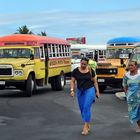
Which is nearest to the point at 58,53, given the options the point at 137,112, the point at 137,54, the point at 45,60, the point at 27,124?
the point at 45,60

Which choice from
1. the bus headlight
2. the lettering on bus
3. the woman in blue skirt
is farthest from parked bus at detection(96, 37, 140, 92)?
the woman in blue skirt

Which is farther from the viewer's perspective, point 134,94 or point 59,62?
point 59,62

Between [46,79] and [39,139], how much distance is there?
1383 centimetres

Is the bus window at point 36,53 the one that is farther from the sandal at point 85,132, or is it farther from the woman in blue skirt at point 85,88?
the sandal at point 85,132

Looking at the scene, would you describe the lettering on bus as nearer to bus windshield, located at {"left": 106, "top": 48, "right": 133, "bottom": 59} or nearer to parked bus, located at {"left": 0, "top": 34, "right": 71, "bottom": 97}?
parked bus, located at {"left": 0, "top": 34, "right": 71, "bottom": 97}

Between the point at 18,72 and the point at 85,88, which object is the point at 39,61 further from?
the point at 85,88

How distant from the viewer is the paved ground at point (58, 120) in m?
11.6

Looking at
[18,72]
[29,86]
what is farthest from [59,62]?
[18,72]

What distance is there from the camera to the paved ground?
11.6m

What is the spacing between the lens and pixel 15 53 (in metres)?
23.5

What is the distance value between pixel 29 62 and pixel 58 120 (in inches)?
338

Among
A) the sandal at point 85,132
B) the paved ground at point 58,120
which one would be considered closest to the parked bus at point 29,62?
the paved ground at point 58,120

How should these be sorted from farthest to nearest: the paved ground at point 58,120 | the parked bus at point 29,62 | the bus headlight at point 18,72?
the parked bus at point 29,62
the bus headlight at point 18,72
the paved ground at point 58,120

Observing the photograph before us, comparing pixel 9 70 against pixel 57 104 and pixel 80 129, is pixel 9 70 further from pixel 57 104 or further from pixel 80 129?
pixel 80 129
